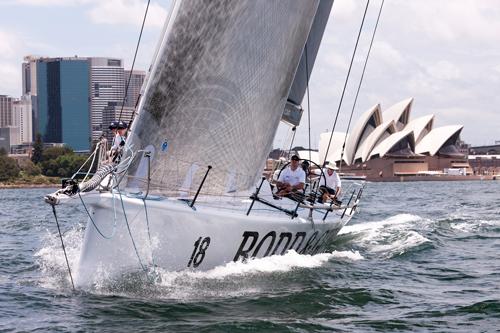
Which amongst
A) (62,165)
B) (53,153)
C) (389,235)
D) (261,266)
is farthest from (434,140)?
(261,266)

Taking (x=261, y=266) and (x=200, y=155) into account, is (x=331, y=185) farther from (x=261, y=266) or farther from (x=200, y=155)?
(x=200, y=155)

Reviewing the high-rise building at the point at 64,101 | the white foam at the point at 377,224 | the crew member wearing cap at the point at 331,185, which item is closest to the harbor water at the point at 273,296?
the crew member wearing cap at the point at 331,185

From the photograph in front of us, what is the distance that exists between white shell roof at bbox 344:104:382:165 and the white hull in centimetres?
5754

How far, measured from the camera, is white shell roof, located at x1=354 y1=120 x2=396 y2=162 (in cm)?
6719

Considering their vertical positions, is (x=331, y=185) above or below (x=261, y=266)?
above

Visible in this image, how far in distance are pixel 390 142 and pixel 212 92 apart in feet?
201

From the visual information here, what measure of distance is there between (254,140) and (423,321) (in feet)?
10.4

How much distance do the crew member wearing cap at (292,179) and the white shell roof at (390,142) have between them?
190ft

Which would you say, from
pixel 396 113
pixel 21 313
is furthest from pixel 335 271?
pixel 396 113

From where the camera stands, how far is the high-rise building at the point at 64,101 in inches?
4496

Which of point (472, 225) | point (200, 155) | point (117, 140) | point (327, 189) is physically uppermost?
A: point (117, 140)

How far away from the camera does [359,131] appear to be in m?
67.9

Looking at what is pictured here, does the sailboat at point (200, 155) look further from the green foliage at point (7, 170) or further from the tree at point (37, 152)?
the tree at point (37, 152)

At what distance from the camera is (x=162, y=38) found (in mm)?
8664
